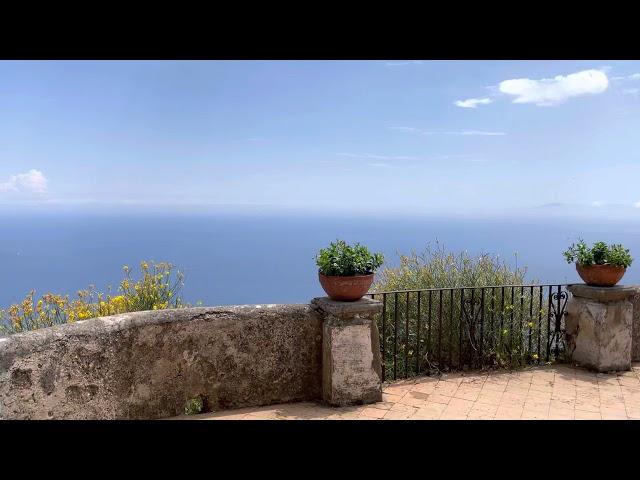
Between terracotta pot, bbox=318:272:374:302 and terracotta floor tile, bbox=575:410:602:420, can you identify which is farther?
terracotta pot, bbox=318:272:374:302

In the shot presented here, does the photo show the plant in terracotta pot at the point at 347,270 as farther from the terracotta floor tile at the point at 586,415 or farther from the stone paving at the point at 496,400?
the terracotta floor tile at the point at 586,415

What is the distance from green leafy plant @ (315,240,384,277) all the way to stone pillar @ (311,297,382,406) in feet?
0.86

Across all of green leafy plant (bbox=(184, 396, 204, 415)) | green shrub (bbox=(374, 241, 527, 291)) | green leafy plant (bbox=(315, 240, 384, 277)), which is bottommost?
green leafy plant (bbox=(184, 396, 204, 415))

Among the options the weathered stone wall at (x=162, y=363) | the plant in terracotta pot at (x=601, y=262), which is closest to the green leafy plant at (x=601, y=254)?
the plant in terracotta pot at (x=601, y=262)

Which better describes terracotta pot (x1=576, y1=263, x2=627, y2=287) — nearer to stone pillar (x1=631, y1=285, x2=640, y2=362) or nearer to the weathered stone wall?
stone pillar (x1=631, y1=285, x2=640, y2=362)

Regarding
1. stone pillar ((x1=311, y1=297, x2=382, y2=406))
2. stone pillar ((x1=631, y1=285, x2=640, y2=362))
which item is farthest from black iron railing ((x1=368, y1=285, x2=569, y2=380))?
stone pillar ((x1=311, y1=297, x2=382, y2=406))

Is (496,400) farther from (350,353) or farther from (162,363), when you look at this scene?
(162,363)

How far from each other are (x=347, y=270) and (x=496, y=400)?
5.73 feet

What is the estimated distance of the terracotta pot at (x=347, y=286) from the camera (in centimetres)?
422

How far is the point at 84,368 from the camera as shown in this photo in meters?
3.35

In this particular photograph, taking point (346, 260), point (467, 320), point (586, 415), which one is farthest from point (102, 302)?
point (586, 415)

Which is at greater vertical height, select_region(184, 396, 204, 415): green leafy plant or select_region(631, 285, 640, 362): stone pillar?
select_region(631, 285, 640, 362): stone pillar

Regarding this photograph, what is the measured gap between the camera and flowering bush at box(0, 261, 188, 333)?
5.32m
